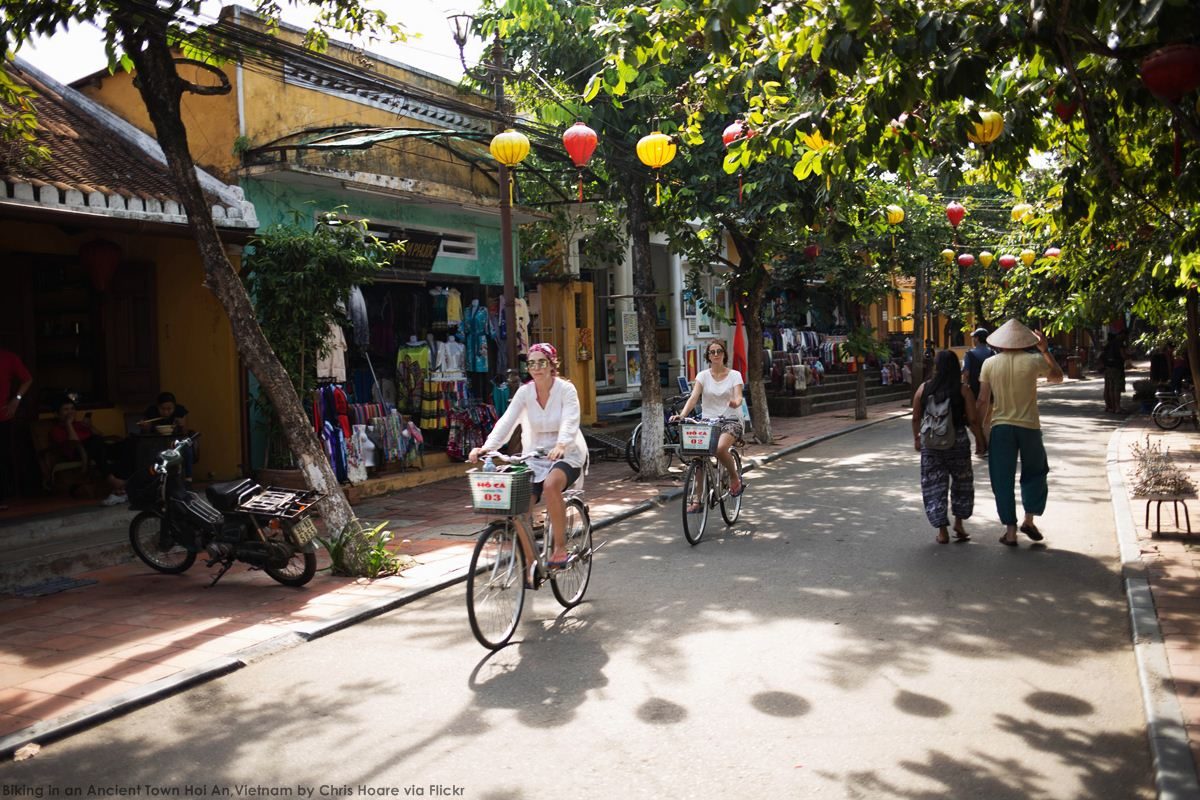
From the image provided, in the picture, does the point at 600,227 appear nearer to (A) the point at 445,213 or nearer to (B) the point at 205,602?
(A) the point at 445,213

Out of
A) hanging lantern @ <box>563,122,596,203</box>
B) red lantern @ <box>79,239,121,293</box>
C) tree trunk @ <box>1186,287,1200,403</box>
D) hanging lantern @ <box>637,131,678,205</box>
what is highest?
hanging lantern @ <box>563,122,596,203</box>

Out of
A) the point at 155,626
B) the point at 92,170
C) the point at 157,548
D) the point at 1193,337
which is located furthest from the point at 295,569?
the point at 1193,337

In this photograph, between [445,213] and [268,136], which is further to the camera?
[445,213]

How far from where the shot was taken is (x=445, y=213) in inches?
603

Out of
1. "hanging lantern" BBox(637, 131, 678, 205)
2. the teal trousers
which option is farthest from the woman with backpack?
"hanging lantern" BBox(637, 131, 678, 205)

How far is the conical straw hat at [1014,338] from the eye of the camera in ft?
27.9

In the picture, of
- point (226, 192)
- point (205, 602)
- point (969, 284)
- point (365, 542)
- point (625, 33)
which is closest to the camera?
point (625, 33)

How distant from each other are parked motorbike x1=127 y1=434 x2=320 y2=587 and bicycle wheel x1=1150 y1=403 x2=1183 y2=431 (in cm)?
1624

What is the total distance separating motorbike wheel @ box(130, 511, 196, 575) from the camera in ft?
27.6

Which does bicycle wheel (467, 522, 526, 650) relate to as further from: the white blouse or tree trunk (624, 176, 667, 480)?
tree trunk (624, 176, 667, 480)

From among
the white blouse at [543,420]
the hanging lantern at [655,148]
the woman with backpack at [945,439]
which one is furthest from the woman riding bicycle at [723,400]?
the white blouse at [543,420]

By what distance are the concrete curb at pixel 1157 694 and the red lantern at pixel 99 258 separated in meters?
10.4

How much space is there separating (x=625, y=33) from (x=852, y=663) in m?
4.29

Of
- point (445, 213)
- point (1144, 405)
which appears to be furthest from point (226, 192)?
point (1144, 405)
